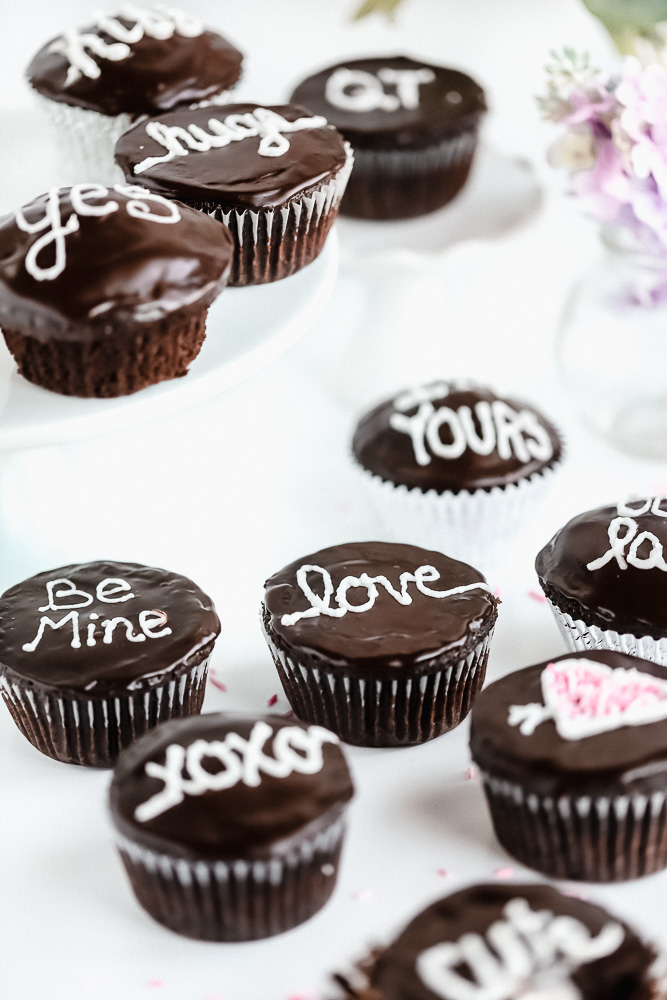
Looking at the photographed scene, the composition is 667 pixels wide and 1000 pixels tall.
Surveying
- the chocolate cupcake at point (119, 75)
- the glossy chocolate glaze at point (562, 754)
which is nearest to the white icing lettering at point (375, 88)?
the chocolate cupcake at point (119, 75)

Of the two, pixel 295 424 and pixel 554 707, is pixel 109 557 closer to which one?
pixel 295 424

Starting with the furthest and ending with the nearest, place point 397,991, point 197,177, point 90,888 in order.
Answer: point 197,177, point 90,888, point 397,991

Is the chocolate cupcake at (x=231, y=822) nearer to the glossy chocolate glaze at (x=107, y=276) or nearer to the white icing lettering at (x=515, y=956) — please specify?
the white icing lettering at (x=515, y=956)

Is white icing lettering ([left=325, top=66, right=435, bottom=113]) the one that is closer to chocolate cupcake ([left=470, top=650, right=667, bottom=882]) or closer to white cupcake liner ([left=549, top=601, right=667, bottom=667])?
white cupcake liner ([left=549, top=601, right=667, bottom=667])

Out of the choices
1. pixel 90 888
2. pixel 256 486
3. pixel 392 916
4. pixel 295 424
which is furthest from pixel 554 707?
pixel 295 424

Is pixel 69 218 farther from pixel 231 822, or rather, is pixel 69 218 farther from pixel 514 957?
pixel 514 957

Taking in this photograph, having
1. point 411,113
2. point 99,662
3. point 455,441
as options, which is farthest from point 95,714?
point 411,113
